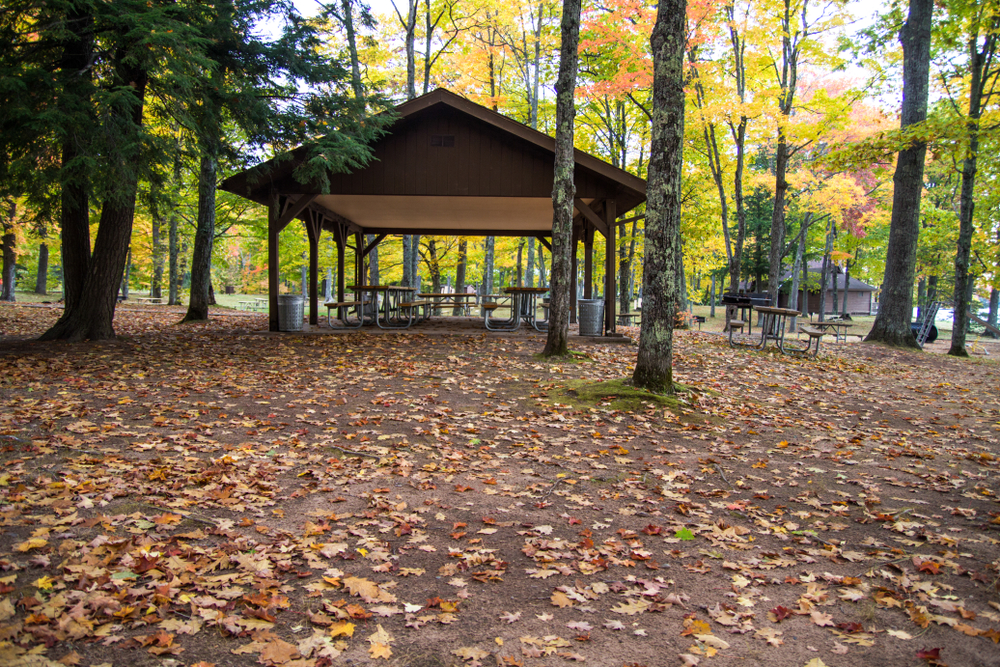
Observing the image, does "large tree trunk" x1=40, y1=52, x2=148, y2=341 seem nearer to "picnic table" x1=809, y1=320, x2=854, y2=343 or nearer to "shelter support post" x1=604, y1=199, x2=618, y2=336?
"shelter support post" x1=604, y1=199, x2=618, y2=336

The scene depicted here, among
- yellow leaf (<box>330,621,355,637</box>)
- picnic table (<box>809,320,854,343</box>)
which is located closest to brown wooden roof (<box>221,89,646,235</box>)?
picnic table (<box>809,320,854,343</box>)

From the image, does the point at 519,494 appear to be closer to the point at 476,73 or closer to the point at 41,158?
the point at 41,158

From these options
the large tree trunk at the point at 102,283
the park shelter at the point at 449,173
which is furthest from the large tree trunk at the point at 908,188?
the large tree trunk at the point at 102,283

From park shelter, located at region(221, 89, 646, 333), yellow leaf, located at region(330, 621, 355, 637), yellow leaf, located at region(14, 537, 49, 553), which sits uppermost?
park shelter, located at region(221, 89, 646, 333)

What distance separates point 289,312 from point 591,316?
22.0 feet

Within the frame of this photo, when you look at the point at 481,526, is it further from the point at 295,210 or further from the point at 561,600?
the point at 295,210

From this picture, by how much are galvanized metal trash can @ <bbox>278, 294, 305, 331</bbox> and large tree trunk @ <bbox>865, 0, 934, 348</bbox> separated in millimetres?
13228

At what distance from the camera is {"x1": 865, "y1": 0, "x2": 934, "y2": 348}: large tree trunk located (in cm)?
1303

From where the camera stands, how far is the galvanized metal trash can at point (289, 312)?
13.0m

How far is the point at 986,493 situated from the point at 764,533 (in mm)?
2138

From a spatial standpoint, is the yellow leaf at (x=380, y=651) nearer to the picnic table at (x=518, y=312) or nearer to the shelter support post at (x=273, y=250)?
the picnic table at (x=518, y=312)

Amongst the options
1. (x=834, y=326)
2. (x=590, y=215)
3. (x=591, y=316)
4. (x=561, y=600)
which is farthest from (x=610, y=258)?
(x=561, y=600)

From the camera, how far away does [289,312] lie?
512 inches

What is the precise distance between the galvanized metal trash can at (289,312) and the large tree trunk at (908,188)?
1323 cm
